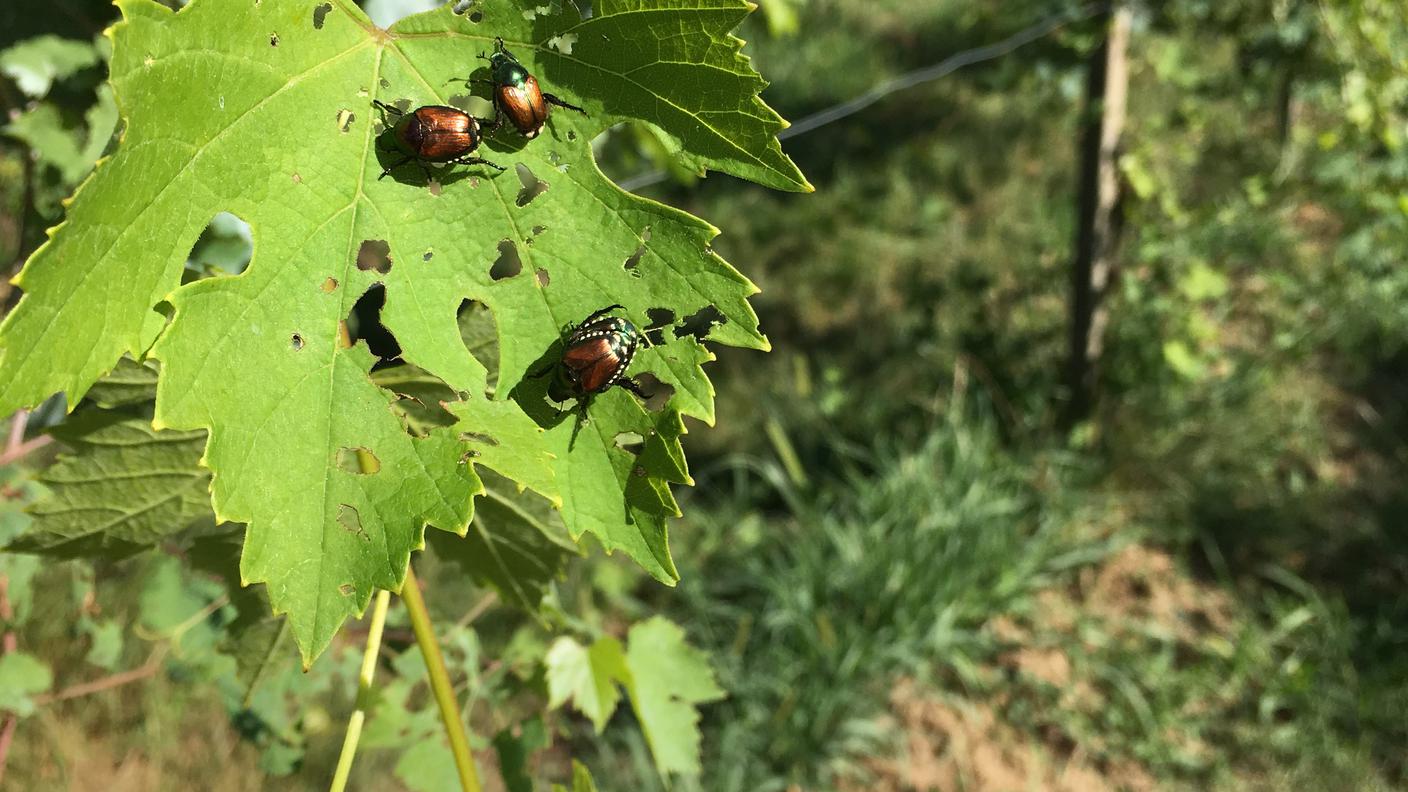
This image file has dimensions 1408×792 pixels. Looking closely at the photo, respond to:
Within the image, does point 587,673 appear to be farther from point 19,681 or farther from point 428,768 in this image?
point 19,681

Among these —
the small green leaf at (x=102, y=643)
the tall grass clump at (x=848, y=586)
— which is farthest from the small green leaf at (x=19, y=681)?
the tall grass clump at (x=848, y=586)

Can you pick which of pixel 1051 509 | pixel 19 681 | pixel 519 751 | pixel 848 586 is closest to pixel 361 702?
pixel 519 751

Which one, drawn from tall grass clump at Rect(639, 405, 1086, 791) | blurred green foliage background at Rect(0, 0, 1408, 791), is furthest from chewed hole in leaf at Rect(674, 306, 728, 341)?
tall grass clump at Rect(639, 405, 1086, 791)

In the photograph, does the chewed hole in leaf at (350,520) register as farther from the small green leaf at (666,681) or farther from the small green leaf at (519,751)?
the small green leaf at (666,681)

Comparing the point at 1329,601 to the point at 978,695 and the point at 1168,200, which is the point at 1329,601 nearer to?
the point at 978,695

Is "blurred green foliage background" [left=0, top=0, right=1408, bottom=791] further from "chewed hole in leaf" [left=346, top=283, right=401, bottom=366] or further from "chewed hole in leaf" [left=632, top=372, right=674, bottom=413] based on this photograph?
"chewed hole in leaf" [left=346, top=283, right=401, bottom=366]

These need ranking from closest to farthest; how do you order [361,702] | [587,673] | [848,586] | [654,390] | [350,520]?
1. [350,520]
2. [361,702]
3. [654,390]
4. [587,673]
5. [848,586]

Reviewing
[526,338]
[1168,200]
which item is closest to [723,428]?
[1168,200]
